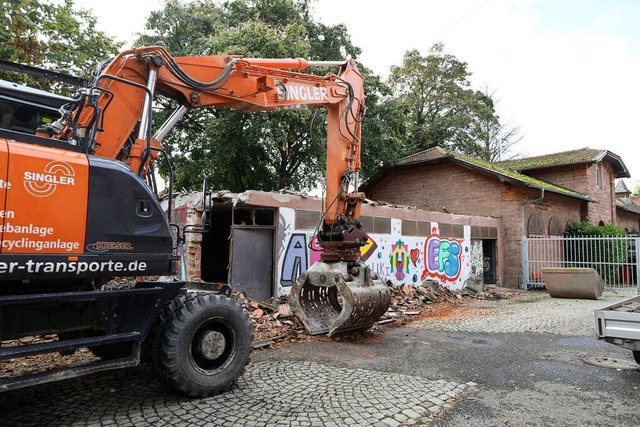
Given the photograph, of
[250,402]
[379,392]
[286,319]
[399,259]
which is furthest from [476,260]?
[250,402]

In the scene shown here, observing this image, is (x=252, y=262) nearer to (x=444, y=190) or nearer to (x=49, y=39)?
(x=49, y=39)

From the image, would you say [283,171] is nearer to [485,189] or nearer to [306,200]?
[485,189]

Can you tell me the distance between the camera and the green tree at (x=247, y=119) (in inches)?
679

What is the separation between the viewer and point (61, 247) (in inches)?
149

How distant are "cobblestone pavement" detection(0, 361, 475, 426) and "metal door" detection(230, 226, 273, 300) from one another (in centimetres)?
439

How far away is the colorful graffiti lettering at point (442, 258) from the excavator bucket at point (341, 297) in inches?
287

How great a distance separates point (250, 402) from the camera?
4.55 meters

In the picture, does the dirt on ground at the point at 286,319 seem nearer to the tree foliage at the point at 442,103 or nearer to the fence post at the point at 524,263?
the fence post at the point at 524,263

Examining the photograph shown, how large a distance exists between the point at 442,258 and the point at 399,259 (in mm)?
2413

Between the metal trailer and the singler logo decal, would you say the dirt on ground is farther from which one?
the metal trailer

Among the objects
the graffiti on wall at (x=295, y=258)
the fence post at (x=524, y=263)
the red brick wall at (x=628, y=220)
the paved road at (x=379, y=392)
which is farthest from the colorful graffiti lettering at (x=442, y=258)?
the red brick wall at (x=628, y=220)

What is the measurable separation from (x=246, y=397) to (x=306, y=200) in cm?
659

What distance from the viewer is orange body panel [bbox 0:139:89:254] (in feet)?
11.6

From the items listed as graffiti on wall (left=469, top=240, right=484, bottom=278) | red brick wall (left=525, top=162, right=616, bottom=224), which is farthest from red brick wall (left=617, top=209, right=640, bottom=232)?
graffiti on wall (left=469, top=240, right=484, bottom=278)
